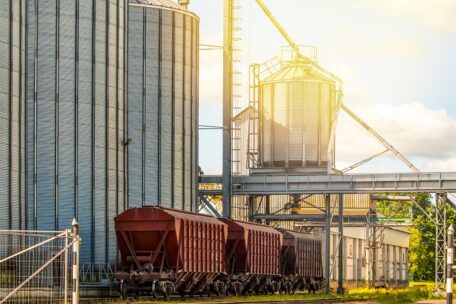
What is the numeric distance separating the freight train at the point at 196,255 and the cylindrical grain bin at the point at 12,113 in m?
5.53

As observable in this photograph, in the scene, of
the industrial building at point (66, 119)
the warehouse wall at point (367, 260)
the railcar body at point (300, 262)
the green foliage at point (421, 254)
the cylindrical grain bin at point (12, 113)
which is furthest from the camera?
the green foliage at point (421, 254)

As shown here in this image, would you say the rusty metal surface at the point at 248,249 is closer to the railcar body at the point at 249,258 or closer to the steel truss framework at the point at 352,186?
the railcar body at the point at 249,258

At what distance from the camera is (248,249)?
58375 mm

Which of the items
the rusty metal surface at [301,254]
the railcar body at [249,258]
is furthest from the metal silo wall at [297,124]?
the railcar body at [249,258]

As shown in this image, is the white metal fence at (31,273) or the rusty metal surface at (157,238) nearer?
the white metal fence at (31,273)

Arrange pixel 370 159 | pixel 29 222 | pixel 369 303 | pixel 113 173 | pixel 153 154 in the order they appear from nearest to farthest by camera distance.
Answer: pixel 369 303, pixel 29 222, pixel 113 173, pixel 153 154, pixel 370 159

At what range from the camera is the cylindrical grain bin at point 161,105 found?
7119 cm

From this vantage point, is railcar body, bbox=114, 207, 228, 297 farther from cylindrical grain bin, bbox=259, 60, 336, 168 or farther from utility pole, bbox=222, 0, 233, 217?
cylindrical grain bin, bbox=259, 60, 336, 168

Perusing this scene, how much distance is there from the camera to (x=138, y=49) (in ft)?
236

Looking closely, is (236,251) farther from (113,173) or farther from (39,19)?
(39,19)

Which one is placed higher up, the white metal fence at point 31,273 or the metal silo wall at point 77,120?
the metal silo wall at point 77,120

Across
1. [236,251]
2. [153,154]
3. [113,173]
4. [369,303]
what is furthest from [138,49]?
[369,303]

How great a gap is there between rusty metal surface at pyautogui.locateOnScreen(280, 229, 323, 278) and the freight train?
0.42ft

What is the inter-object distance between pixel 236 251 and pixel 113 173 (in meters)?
8.93
